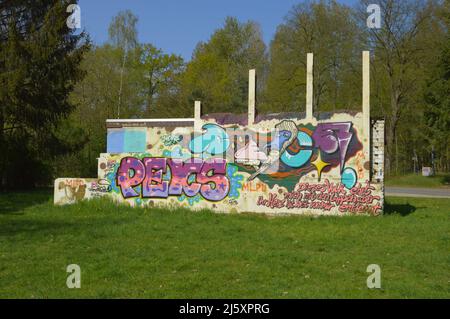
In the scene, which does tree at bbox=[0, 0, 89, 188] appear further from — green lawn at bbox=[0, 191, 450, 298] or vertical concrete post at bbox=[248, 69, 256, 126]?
vertical concrete post at bbox=[248, 69, 256, 126]

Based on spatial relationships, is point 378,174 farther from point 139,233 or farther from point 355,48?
point 355,48

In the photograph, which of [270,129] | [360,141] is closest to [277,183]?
[270,129]

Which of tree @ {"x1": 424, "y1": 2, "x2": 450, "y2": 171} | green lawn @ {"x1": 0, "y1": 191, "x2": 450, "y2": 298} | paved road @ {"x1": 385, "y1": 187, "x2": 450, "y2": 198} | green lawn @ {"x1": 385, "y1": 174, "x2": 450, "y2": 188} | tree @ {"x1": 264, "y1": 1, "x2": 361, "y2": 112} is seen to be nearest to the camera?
green lawn @ {"x1": 0, "y1": 191, "x2": 450, "y2": 298}

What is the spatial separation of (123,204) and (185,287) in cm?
1056

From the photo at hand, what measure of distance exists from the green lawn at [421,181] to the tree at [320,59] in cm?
650

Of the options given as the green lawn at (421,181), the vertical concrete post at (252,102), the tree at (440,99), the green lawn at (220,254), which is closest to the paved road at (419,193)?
the green lawn at (421,181)

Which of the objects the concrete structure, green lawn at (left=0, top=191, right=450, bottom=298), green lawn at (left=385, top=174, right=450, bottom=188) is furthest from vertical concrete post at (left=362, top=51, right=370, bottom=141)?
green lawn at (left=385, top=174, right=450, bottom=188)

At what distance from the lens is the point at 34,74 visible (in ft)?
71.7

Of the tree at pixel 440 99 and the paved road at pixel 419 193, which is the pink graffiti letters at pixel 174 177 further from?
the tree at pixel 440 99

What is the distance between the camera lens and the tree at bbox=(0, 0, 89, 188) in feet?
67.9

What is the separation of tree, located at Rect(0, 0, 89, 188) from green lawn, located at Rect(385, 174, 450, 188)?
22.0 meters

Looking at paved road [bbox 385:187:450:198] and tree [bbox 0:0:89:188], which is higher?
tree [bbox 0:0:89:188]

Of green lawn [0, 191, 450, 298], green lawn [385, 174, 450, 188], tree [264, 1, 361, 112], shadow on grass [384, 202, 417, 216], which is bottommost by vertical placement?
green lawn [0, 191, 450, 298]
